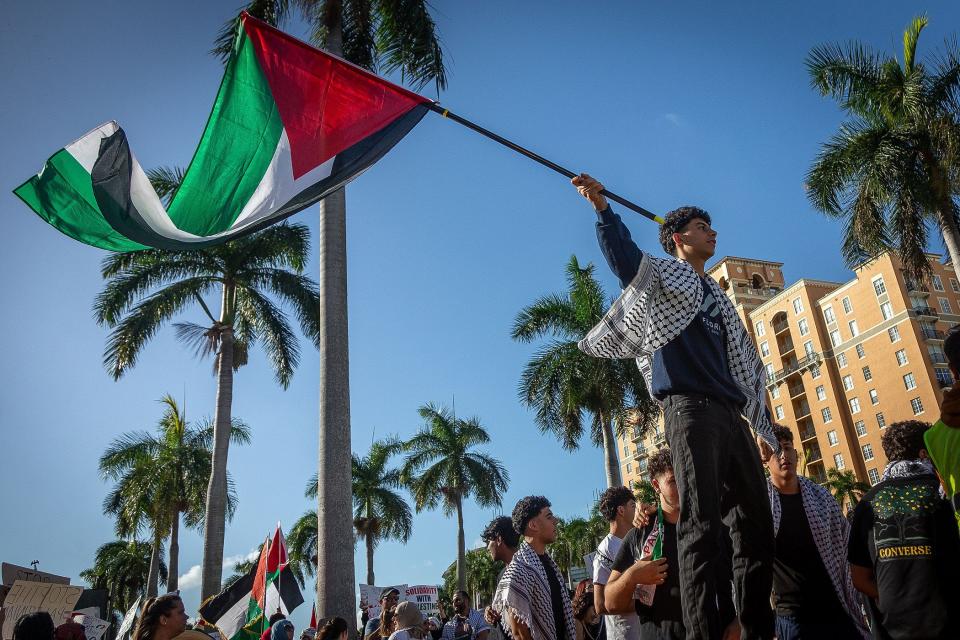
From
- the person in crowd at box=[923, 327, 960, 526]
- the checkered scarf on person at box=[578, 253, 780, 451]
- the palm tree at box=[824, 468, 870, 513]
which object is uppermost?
the palm tree at box=[824, 468, 870, 513]

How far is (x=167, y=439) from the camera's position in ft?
112

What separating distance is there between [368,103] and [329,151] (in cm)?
61

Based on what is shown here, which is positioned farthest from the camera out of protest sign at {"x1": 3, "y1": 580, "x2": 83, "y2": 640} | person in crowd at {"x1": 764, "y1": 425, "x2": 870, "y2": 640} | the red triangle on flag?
protest sign at {"x1": 3, "y1": 580, "x2": 83, "y2": 640}

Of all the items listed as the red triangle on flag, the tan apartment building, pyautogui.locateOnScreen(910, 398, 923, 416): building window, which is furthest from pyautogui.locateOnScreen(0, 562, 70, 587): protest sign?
pyautogui.locateOnScreen(910, 398, 923, 416): building window

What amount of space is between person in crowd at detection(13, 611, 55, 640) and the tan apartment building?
189 feet

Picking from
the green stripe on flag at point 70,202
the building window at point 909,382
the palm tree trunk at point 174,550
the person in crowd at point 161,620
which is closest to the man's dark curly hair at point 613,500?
the person in crowd at point 161,620

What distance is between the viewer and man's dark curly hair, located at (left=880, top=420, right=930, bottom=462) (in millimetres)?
4340

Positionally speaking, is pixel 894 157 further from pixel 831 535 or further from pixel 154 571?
pixel 154 571

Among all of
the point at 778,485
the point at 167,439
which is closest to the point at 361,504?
the point at 167,439

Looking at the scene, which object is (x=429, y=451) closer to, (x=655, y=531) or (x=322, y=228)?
(x=322, y=228)

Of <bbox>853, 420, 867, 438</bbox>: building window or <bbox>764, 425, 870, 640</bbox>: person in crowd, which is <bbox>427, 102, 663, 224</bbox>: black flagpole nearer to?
<bbox>764, 425, 870, 640</bbox>: person in crowd

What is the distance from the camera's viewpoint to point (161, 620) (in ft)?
18.1

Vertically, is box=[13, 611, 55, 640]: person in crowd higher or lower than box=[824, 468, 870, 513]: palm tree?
lower

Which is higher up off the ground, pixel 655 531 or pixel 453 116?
pixel 453 116
